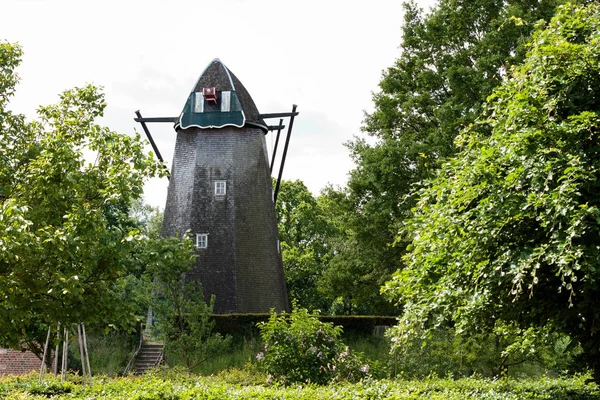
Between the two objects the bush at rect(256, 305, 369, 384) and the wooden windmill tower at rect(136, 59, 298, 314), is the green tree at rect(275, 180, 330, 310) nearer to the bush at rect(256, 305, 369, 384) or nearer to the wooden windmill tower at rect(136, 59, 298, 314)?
the wooden windmill tower at rect(136, 59, 298, 314)

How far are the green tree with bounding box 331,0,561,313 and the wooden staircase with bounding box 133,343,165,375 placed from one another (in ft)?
26.1

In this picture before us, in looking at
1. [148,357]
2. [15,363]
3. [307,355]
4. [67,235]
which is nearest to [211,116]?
[148,357]

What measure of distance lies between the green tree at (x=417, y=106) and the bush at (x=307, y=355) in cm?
802

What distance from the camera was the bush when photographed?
595 inches

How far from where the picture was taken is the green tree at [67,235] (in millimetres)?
9078

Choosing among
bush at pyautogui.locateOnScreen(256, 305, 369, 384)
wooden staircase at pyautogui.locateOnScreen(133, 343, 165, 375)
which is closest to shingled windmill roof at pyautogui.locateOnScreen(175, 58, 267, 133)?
wooden staircase at pyautogui.locateOnScreen(133, 343, 165, 375)

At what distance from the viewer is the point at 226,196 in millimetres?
29344

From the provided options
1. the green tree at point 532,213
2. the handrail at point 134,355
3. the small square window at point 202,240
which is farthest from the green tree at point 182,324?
the green tree at point 532,213

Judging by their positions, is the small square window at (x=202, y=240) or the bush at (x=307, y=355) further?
the small square window at (x=202, y=240)

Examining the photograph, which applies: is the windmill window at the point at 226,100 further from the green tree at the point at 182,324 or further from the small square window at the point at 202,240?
the green tree at the point at 182,324

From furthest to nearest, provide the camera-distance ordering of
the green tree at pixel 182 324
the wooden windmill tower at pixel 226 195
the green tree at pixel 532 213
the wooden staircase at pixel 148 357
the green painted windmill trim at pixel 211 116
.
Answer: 1. the green painted windmill trim at pixel 211 116
2. the wooden windmill tower at pixel 226 195
3. the wooden staircase at pixel 148 357
4. the green tree at pixel 182 324
5. the green tree at pixel 532 213

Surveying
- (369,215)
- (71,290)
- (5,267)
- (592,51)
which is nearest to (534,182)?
(592,51)

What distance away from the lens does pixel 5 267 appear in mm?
9672

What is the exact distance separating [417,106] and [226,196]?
8943 mm
